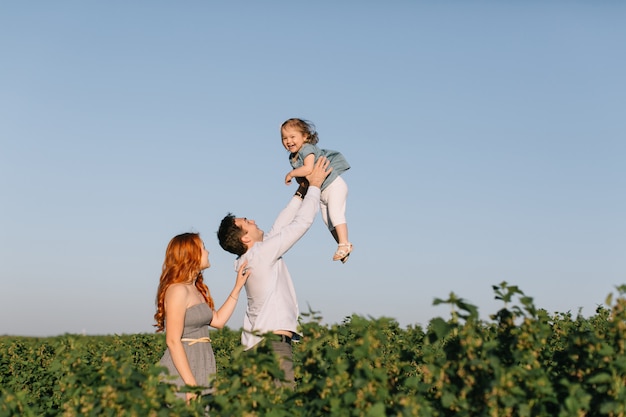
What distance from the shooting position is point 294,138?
9.34m

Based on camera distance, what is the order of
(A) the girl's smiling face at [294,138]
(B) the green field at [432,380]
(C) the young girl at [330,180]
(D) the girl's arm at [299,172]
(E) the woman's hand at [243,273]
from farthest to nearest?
(A) the girl's smiling face at [294,138] → (C) the young girl at [330,180] → (D) the girl's arm at [299,172] → (E) the woman's hand at [243,273] → (B) the green field at [432,380]

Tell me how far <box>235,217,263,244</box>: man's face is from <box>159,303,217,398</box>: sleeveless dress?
0.69 metres

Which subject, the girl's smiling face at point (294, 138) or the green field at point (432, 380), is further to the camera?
the girl's smiling face at point (294, 138)

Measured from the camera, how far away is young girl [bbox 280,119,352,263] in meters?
9.00

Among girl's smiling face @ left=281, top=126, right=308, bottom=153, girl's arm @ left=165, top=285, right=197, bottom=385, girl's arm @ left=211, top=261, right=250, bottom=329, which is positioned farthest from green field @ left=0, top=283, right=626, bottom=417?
girl's smiling face @ left=281, top=126, right=308, bottom=153

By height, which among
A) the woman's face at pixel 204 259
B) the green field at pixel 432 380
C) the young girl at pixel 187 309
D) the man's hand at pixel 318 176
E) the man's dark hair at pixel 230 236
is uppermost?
the man's hand at pixel 318 176

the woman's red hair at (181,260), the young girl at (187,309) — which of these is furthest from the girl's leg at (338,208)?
the woman's red hair at (181,260)

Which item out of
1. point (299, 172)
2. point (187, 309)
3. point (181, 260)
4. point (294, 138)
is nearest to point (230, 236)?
point (181, 260)

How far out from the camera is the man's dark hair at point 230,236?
7.21 meters

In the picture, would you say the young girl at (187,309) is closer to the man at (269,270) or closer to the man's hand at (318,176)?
the man at (269,270)

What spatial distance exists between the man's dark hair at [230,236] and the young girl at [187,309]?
0.60 ft

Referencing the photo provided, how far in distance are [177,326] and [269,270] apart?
2.86ft

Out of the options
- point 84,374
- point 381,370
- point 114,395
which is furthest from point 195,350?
point 381,370

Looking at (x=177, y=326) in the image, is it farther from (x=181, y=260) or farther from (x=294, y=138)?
(x=294, y=138)
